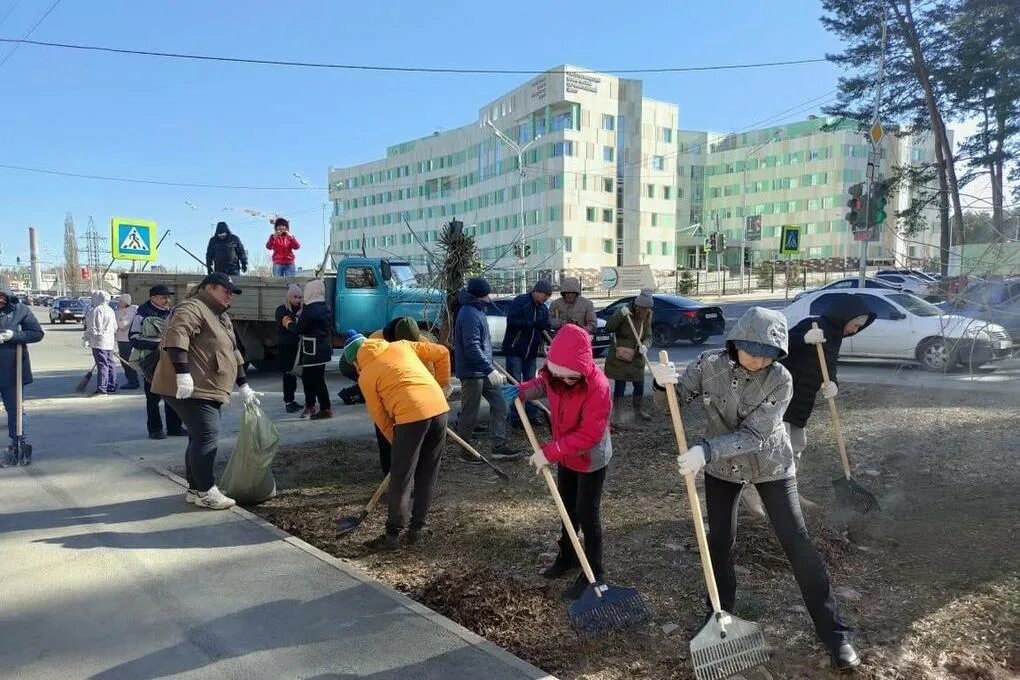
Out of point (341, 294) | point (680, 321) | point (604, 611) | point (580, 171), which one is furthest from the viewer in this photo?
point (580, 171)

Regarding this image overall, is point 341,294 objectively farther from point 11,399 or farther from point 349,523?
point 349,523

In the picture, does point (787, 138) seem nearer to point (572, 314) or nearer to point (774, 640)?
point (572, 314)

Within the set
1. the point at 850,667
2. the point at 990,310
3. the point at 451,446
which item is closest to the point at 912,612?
the point at 850,667

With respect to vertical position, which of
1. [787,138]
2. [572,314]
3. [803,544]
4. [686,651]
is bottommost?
[686,651]

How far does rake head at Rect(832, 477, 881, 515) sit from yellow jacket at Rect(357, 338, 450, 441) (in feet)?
9.31

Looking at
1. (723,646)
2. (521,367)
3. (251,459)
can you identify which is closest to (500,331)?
(521,367)

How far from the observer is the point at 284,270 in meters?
14.3

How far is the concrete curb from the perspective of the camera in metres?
3.02

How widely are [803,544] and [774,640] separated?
53cm

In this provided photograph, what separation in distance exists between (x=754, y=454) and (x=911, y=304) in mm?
10960

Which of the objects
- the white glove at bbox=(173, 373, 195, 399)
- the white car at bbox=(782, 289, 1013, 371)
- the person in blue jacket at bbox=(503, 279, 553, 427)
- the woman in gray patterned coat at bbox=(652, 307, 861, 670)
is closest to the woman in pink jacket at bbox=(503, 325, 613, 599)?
the woman in gray patterned coat at bbox=(652, 307, 861, 670)

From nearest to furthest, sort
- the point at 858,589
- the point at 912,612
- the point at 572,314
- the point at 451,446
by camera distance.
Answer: the point at 912,612, the point at 858,589, the point at 451,446, the point at 572,314

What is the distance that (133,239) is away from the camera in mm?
15828

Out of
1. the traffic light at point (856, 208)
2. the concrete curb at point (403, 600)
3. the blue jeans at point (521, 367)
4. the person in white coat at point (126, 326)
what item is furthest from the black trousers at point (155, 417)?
the traffic light at point (856, 208)
